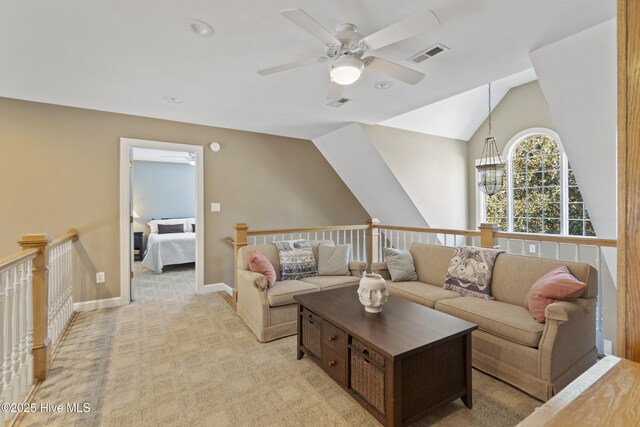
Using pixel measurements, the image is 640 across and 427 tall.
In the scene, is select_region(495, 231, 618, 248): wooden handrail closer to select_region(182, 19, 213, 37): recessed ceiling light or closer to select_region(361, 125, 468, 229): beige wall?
select_region(361, 125, 468, 229): beige wall

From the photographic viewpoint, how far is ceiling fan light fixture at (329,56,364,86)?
2037 mm

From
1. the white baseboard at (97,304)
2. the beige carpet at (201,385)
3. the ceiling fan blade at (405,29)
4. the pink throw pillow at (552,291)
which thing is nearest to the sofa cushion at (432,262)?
the pink throw pillow at (552,291)

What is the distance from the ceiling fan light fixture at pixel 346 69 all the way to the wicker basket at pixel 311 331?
5.86 feet

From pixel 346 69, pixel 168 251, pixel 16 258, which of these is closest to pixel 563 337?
pixel 346 69

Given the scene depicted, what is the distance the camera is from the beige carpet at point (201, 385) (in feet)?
6.02

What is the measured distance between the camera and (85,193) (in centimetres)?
374

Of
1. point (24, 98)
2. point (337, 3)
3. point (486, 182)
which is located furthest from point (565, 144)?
point (24, 98)

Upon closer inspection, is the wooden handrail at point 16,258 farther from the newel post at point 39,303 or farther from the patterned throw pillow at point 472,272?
the patterned throw pillow at point 472,272

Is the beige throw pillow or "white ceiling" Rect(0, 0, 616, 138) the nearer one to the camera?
"white ceiling" Rect(0, 0, 616, 138)

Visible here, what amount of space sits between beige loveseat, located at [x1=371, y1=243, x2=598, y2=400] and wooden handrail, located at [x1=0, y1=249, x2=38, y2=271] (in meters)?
2.93

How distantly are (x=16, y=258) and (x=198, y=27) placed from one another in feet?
6.23

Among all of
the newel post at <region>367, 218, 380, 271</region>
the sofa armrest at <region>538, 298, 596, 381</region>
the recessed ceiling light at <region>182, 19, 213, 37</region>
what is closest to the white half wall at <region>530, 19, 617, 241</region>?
the sofa armrest at <region>538, 298, 596, 381</region>

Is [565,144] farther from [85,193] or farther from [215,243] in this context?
[85,193]

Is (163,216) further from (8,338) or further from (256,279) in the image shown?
(8,338)
